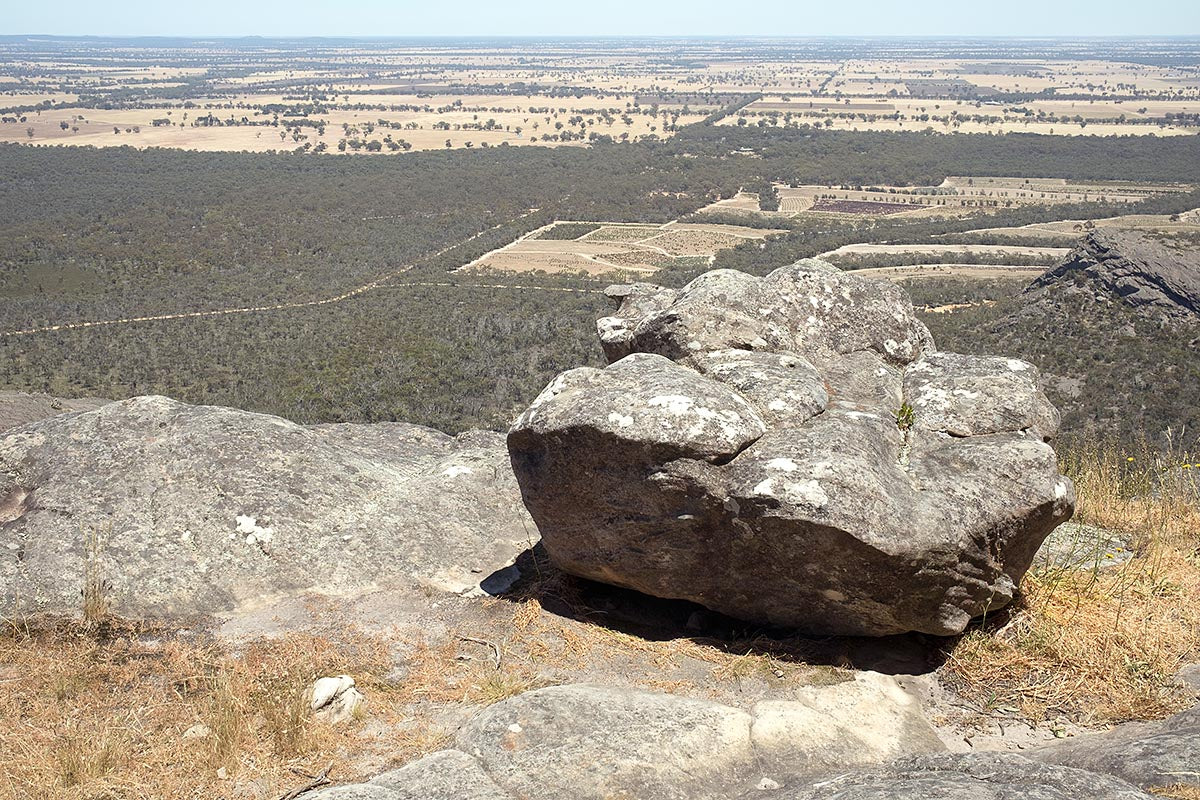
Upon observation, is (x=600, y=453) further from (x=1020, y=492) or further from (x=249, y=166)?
(x=249, y=166)

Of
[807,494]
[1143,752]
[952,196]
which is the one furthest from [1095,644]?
[952,196]

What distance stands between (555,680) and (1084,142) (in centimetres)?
16069

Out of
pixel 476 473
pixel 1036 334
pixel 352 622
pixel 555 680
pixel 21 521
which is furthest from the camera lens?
pixel 1036 334

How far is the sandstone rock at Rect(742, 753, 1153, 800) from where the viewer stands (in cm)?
453

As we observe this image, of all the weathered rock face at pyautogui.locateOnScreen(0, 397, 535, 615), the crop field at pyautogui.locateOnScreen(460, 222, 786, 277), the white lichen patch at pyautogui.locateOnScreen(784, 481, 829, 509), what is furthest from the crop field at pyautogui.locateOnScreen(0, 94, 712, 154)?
the white lichen patch at pyautogui.locateOnScreen(784, 481, 829, 509)

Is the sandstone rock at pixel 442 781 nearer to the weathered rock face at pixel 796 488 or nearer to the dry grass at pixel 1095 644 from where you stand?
the weathered rock face at pixel 796 488

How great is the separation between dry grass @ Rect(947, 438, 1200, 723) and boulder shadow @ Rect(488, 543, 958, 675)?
37 cm

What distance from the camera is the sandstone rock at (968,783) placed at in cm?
453

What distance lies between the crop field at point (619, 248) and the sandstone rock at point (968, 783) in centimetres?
6493

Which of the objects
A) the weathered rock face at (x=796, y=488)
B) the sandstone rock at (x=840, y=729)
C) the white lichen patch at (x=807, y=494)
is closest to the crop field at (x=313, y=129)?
the weathered rock face at (x=796, y=488)

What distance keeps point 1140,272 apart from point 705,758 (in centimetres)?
4556

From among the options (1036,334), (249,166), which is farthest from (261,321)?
(249,166)

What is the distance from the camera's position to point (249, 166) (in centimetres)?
11781

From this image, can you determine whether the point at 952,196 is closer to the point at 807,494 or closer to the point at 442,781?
the point at 807,494
